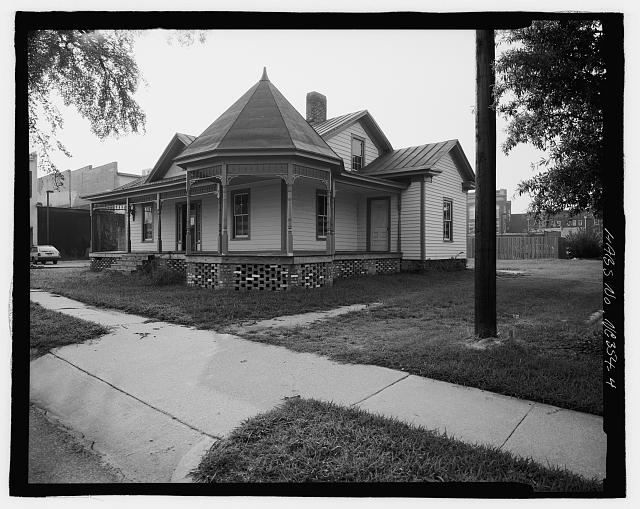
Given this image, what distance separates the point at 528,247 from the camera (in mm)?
25766

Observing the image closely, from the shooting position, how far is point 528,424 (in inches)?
110

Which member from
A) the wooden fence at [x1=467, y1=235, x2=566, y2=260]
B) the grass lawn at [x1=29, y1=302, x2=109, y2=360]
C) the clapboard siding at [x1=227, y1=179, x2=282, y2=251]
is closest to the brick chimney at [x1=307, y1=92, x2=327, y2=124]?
the clapboard siding at [x1=227, y1=179, x2=282, y2=251]

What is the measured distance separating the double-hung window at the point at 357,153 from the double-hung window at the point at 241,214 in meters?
4.74

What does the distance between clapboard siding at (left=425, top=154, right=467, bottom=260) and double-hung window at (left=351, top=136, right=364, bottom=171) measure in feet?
9.12

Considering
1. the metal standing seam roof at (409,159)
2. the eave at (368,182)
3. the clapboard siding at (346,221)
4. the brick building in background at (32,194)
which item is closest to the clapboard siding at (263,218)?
the eave at (368,182)

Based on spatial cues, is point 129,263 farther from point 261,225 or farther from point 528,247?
point 528,247

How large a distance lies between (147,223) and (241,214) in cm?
662

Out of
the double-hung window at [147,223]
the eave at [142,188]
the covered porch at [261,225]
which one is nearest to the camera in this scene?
the covered porch at [261,225]

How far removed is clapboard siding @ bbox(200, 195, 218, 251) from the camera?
14859 mm

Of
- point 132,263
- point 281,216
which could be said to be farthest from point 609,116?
point 132,263

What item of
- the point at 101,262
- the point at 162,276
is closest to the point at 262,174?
the point at 162,276

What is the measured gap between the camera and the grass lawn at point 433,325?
3672 millimetres

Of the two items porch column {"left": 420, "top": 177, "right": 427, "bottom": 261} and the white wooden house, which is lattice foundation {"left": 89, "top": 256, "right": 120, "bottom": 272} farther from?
porch column {"left": 420, "top": 177, "right": 427, "bottom": 261}

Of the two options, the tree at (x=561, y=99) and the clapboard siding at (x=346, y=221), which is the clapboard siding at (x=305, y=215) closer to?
the clapboard siding at (x=346, y=221)
